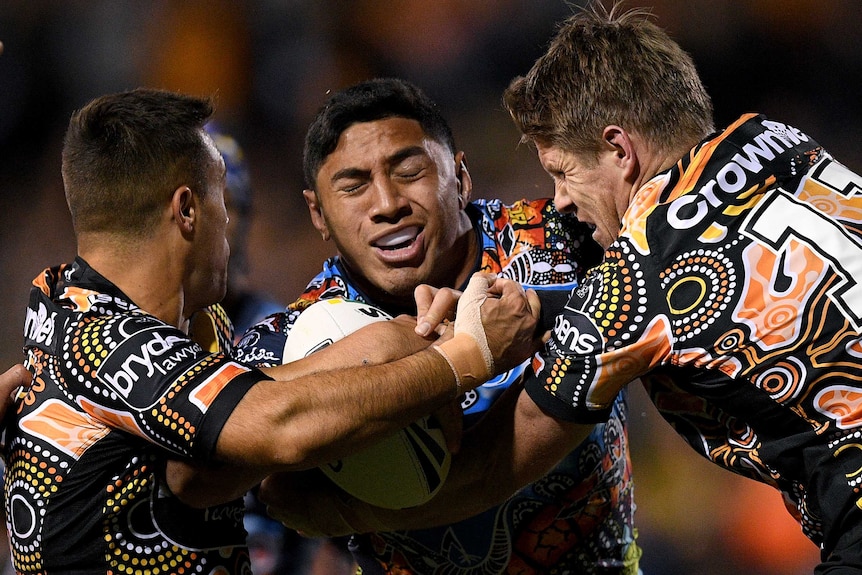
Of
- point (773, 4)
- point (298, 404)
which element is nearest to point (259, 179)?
point (773, 4)

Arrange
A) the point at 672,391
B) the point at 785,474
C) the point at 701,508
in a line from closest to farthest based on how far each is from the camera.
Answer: the point at 785,474 → the point at 672,391 → the point at 701,508

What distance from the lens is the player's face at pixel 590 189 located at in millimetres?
2260

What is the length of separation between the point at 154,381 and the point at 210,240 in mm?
573

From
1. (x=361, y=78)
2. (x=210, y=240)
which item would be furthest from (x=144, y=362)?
(x=361, y=78)

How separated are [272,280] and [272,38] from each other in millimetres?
1461

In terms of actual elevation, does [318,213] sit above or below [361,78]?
below

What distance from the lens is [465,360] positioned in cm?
219

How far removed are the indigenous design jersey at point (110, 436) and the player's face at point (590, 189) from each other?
0.91 metres

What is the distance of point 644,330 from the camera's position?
195cm

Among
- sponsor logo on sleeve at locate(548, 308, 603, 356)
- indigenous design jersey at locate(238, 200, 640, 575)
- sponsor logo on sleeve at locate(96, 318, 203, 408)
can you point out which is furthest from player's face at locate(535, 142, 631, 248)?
sponsor logo on sleeve at locate(96, 318, 203, 408)

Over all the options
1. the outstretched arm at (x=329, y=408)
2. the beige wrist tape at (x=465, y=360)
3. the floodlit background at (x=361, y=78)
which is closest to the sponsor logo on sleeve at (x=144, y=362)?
the outstretched arm at (x=329, y=408)

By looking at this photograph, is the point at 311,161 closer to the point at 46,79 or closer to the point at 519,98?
→ the point at 519,98

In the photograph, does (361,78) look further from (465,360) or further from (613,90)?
(465,360)

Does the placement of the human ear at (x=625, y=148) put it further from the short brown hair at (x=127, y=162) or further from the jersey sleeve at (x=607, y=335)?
the short brown hair at (x=127, y=162)
